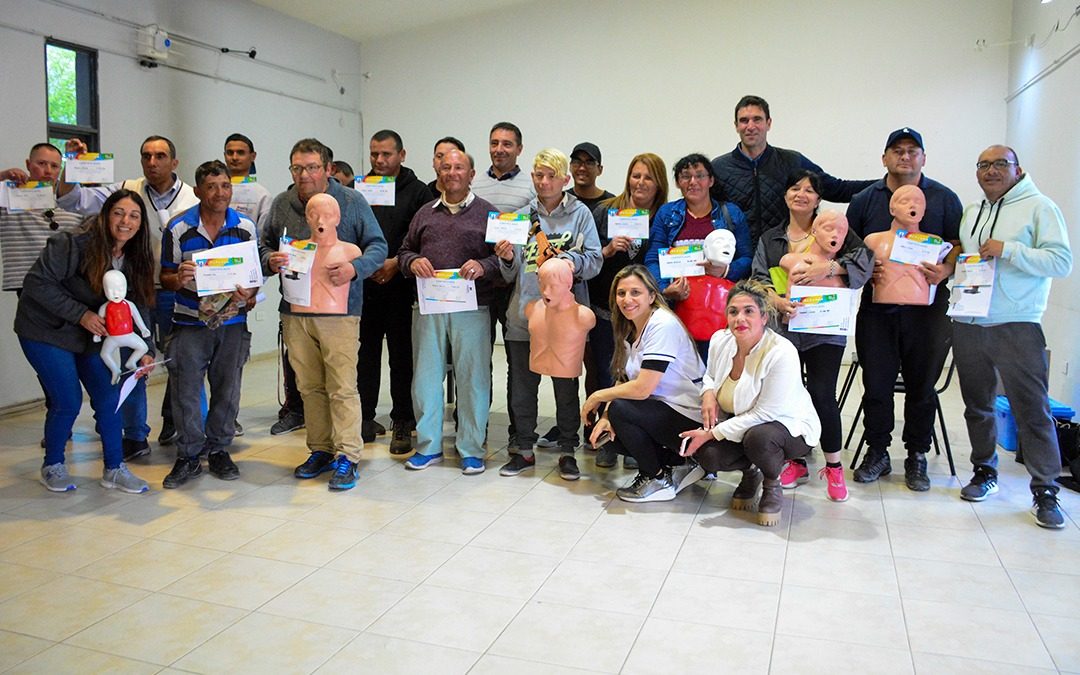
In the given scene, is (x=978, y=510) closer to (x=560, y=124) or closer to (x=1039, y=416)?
(x=1039, y=416)

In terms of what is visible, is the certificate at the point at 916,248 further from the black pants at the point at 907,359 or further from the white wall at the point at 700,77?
the white wall at the point at 700,77

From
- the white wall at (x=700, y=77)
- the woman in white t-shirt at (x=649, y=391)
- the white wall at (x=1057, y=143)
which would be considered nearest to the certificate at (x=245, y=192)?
the woman in white t-shirt at (x=649, y=391)

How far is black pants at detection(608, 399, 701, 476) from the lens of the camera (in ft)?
11.7

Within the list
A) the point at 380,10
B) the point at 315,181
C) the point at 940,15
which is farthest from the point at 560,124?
the point at 315,181

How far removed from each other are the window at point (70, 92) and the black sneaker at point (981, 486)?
5.98 metres

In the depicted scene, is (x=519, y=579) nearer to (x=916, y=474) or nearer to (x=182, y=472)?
(x=182, y=472)

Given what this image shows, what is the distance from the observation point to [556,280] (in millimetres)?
3680

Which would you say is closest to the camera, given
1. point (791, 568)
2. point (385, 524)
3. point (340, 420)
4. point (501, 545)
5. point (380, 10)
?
point (791, 568)

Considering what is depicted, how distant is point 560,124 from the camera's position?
831cm

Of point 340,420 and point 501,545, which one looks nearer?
point 501,545

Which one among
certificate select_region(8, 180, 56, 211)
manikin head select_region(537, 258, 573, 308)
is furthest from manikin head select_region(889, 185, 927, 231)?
certificate select_region(8, 180, 56, 211)

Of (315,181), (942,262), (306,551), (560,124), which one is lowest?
(306,551)

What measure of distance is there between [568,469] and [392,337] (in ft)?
4.34

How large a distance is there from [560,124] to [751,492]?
557 cm
